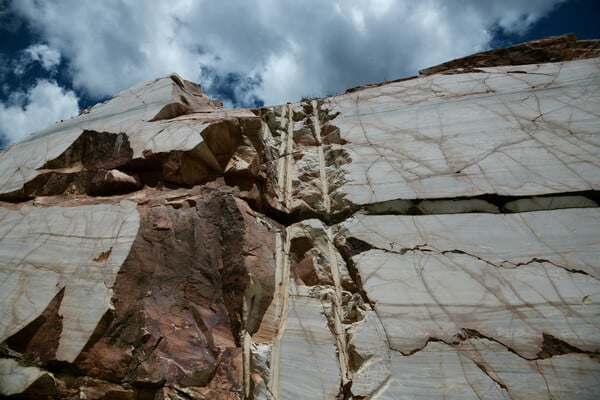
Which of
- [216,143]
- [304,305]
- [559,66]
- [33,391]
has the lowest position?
[33,391]

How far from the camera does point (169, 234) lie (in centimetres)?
215

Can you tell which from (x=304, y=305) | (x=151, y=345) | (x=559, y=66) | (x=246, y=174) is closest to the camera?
(x=151, y=345)

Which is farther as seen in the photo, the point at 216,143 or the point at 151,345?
the point at 216,143

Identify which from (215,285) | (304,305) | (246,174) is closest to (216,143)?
(246,174)

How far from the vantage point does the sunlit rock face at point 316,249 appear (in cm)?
169

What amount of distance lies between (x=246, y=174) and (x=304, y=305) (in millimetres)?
1069

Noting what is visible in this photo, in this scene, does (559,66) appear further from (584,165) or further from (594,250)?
(594,250)

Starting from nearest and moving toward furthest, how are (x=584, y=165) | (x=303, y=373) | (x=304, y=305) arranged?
1. (x=303, y=373)
2. (x=304, y=305)
3. (x=584, y=165)

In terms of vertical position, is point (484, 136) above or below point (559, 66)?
below

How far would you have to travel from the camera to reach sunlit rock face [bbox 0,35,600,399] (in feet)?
5.55

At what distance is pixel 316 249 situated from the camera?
2.45 m

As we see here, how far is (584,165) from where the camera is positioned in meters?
2.36

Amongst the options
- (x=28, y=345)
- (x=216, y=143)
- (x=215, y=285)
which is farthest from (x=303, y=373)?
(x=216, y=143)

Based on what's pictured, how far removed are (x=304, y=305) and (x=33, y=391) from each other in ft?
4.37
